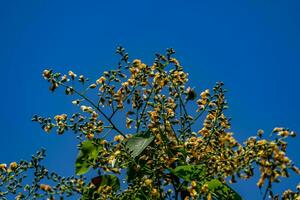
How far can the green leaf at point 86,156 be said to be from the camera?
4320 mm

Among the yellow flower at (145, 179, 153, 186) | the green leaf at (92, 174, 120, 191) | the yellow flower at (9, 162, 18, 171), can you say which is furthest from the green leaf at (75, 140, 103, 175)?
the yellow flower at (9, 162, 18, 171)

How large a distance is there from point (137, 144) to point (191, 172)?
474 mm

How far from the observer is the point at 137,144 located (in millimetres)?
4188

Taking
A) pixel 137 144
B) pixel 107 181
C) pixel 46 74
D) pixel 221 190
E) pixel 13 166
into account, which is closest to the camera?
pixel 221 190

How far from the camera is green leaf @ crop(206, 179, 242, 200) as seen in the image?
3852 mm

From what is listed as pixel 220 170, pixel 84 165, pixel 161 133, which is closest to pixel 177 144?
pixel 161 133

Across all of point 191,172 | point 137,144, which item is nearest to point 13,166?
point 137,144

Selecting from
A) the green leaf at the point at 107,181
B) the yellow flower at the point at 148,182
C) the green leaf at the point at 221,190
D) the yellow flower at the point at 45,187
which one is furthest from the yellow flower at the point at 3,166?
the green leaf at the point at 221,190

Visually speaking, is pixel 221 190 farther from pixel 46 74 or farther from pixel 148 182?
pixel 46 74

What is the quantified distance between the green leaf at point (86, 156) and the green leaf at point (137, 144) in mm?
234

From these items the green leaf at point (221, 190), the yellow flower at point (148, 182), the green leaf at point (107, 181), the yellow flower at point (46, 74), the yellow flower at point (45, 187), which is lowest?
the green leaf at point (221, 190)

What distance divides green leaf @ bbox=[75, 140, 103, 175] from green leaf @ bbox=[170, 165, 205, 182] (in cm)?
66

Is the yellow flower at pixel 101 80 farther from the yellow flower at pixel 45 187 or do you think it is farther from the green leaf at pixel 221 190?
the green leaf at pixel 221 190

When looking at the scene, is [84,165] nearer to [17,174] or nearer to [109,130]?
[109,130]
